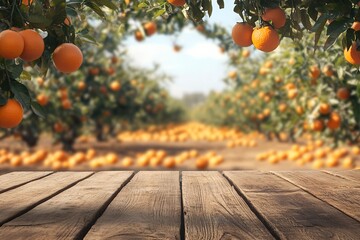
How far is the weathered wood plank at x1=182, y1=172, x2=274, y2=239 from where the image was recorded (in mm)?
1335

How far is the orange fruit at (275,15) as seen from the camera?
1.79 metres

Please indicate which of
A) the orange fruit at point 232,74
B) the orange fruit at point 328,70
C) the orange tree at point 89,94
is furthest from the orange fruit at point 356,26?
the orange fruit at point 232,74

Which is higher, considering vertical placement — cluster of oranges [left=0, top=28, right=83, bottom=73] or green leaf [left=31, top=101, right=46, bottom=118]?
cluster of oranges [left=0, top=28, right=83, bottom=73]

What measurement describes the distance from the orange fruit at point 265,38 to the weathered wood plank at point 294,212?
627 mm

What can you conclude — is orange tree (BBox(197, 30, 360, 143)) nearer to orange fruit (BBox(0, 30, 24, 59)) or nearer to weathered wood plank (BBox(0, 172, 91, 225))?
weathered wood plank (BBox(0, 172, 91, 225))

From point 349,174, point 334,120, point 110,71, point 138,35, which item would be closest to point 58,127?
point 110,71

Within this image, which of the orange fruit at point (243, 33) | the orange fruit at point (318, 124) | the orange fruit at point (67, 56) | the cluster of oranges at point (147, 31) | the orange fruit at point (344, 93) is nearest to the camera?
the orange fruit at point (67, 56)

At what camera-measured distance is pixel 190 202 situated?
5.82 ft

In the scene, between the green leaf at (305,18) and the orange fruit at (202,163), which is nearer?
the green leaf at (305,18)

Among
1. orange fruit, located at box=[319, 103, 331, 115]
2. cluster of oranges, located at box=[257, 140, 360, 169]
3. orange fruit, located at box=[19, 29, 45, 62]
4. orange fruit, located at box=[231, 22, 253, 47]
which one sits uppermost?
orange fruit, located at box=[231, 22, 253, 47]

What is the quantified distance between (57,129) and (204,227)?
657cm

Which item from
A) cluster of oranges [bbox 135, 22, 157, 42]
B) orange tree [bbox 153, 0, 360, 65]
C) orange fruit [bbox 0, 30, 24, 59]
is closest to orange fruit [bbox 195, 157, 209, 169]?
cluster of oranges [bbox 135, 22, 157, 42]

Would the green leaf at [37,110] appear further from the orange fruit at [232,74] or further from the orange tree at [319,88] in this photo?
the orange fruit at [232,74]

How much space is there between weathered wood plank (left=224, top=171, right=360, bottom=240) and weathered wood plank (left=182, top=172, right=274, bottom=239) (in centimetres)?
5
